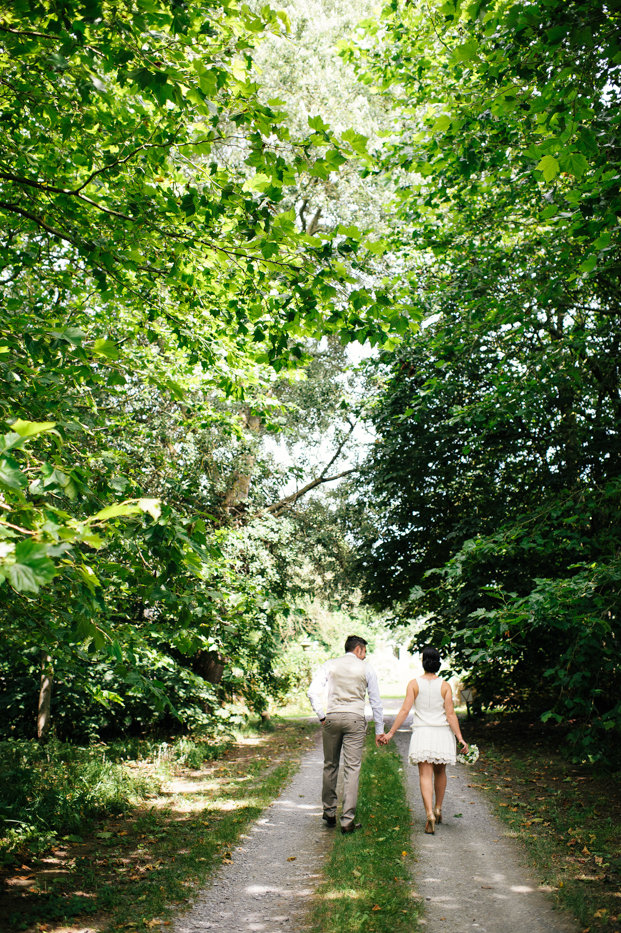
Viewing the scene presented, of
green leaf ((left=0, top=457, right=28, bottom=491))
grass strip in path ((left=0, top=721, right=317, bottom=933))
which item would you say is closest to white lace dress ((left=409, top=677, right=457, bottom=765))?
grass strip in path ((left=0, top=721, right=317, bottom=933))

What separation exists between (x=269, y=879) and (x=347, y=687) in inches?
71.3

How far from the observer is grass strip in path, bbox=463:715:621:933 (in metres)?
4.39

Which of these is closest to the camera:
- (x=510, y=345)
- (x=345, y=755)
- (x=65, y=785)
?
(x=345, y=755)

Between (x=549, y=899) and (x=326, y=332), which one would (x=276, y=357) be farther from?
(x=549, y=899)

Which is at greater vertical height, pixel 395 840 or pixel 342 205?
pixel 342 205

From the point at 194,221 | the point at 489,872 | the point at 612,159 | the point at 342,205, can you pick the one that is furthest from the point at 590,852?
the point at 342,205

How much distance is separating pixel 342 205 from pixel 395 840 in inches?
541

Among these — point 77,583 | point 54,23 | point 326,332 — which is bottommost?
point 77,583

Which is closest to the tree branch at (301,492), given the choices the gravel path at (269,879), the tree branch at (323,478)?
the tree branch at (323,478)

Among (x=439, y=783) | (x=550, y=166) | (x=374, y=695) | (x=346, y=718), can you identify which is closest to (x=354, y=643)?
(x=374, y=695)

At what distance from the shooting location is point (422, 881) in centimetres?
474

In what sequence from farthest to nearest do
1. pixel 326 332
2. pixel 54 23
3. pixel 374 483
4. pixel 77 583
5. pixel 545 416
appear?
pixel 374 483
pixel 545 416
pixel 326 332
pixel 54 23
pixel 77 583

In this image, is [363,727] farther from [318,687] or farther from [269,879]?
[269,879]

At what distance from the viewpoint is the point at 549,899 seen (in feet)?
14.4
